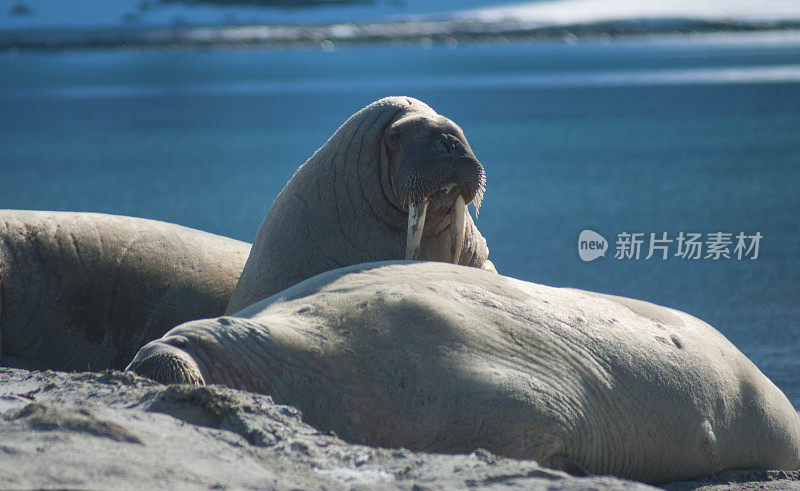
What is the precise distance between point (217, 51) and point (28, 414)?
46.8 m

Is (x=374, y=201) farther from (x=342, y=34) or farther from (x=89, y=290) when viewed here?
(x=342, y=34)

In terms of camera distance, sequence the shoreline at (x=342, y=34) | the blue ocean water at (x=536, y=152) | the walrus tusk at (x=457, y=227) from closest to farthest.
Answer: the walrus tusk at (x=457, y=227) → the blue ocean water at (x=536, y=152) → the shoreline at (x=342, y=34)

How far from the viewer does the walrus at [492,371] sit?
3078 mm

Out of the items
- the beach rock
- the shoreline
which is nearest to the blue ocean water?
the beach rock

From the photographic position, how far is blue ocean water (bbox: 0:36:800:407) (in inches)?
321

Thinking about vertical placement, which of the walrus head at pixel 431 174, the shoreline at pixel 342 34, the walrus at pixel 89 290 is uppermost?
the shoreline at pixel 342 34

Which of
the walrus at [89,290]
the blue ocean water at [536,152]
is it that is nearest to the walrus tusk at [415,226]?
the walrus at [89,290]

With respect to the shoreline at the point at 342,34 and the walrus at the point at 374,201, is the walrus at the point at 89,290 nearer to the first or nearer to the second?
the walrus at the point at 374,201

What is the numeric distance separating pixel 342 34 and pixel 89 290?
171ft

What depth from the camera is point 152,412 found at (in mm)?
2656

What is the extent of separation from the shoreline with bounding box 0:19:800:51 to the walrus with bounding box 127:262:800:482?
45.9 metres

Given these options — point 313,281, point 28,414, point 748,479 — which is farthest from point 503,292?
point 28,414

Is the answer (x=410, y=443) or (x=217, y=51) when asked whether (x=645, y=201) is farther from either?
(x=217, y=51)

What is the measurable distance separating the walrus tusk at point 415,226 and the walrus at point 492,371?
2.60ft
